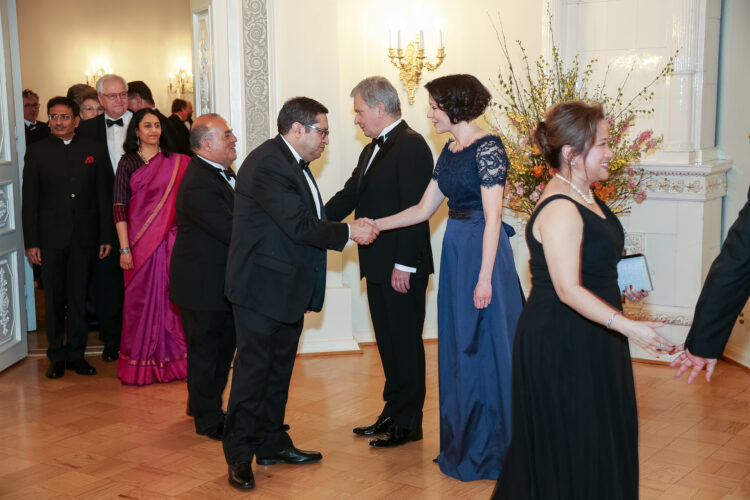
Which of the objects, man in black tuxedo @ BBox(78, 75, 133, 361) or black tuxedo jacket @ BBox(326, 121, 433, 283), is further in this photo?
man in black tuxedo @ BBox(78, 75, 133, 361)

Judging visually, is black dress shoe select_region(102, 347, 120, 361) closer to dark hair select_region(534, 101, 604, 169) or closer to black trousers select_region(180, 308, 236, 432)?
black trousers select_region(180, 308, 236, 432)

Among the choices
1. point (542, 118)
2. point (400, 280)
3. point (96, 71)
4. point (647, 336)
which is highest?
point (96, 71)

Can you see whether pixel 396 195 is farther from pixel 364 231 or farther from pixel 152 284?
pixel 152 284

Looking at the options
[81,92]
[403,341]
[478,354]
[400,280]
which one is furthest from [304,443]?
[81,92]

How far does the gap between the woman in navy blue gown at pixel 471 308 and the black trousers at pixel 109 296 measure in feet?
9.92

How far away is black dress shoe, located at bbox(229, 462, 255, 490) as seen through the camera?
3.59 meters

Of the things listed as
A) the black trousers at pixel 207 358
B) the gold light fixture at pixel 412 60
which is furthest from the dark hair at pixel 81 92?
the black trousers at pixel 207 358

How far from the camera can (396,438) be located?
408 centimetres

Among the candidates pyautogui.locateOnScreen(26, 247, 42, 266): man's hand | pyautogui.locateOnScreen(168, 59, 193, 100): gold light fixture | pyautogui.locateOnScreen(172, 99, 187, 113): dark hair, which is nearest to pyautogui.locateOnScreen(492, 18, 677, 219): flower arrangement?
pyautogui.locateOnScreen(26, 247, 42, 266): man's hand

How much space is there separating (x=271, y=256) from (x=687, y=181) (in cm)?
328

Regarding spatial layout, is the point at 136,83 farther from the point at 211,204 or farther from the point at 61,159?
the point at 211,204

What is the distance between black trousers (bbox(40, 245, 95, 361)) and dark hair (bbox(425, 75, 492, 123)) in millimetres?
2954

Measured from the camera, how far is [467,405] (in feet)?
11.8

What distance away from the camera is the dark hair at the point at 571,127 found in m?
2.62
